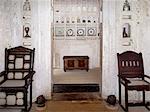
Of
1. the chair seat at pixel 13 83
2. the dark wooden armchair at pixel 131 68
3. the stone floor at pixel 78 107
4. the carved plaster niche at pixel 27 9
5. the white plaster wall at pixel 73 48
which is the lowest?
the stone floor at pixel 78 107

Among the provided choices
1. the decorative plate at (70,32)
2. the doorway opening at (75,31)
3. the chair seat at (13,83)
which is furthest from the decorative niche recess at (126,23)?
the decorative plate at (70,32)

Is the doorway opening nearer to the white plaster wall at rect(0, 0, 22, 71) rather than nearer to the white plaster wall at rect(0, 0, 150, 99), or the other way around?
the white plaster wall at rect(0, 0, 150, 99)

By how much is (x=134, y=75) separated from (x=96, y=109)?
38.9 inches

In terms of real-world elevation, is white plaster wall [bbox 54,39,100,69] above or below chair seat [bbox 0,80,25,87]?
above

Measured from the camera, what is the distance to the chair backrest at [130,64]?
5.11 meters

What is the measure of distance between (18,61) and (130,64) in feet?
7.16

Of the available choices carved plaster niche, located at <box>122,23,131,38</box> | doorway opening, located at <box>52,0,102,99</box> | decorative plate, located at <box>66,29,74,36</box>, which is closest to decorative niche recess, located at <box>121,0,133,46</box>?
carved plaster niche, located at <box>122,23,131,38</box>

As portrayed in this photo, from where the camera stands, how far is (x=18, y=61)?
5164 mm

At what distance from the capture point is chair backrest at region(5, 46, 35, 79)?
5102 mm

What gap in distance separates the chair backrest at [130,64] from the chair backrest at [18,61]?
172 cm

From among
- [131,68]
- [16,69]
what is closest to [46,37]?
[16,69]

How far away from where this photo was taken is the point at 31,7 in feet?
17.6

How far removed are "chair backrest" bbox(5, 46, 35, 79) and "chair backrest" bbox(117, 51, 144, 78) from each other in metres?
1.72

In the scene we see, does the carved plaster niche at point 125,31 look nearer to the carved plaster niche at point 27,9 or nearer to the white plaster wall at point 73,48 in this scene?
the carved plaster niche at point 27,9
